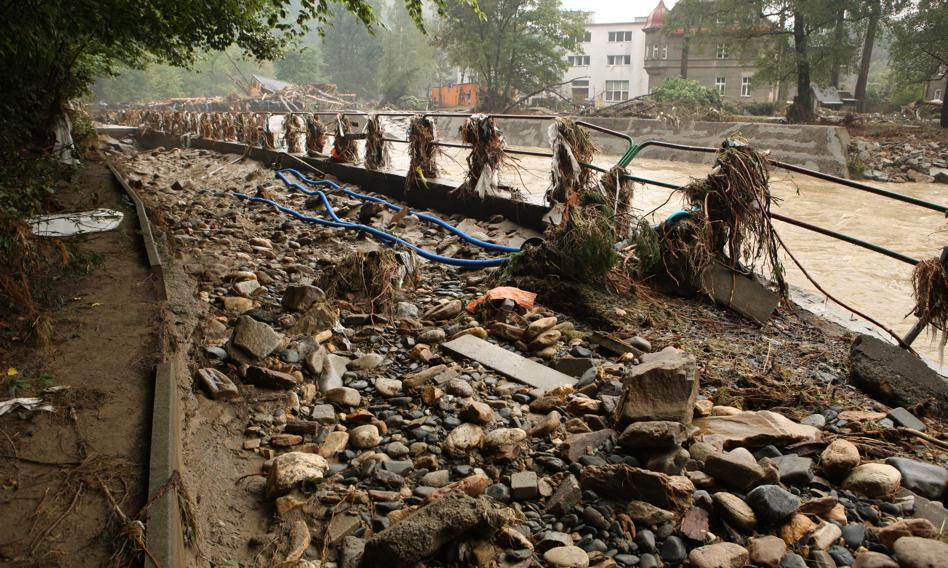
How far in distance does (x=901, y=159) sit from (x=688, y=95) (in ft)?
32.4

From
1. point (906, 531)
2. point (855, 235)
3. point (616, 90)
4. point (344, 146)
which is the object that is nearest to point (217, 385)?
point (906, 531)

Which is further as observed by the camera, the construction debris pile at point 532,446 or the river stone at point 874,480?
the river stone at point 874,480

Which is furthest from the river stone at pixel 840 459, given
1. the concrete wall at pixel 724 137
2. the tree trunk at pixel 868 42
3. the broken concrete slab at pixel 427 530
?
the tree trunk at pixel 868 42

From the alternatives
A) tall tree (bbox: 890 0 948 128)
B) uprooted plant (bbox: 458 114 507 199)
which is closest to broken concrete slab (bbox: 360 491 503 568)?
uprooted plant (bbox: 458 114 507 199)

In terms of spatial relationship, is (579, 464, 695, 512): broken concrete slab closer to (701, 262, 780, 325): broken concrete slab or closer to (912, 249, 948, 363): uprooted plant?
(912, 249, 948, 363): uprooted plant

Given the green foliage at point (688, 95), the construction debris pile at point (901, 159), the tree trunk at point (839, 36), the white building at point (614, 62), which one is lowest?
the construction debris pile at point (901, 159)

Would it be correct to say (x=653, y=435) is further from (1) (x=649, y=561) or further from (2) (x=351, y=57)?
(2) (x=351, y=57)

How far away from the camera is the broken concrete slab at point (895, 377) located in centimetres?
281

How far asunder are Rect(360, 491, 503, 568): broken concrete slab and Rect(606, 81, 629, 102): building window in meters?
48.5

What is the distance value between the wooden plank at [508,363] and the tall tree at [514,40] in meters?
31.0

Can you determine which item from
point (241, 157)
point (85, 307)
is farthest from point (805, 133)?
point (85, 307)

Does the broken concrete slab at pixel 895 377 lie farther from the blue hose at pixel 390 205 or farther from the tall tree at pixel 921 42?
the tall tree at pixel 921 42

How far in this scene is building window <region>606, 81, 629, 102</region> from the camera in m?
47.2

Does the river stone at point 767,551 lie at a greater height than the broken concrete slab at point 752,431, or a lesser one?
lesser
